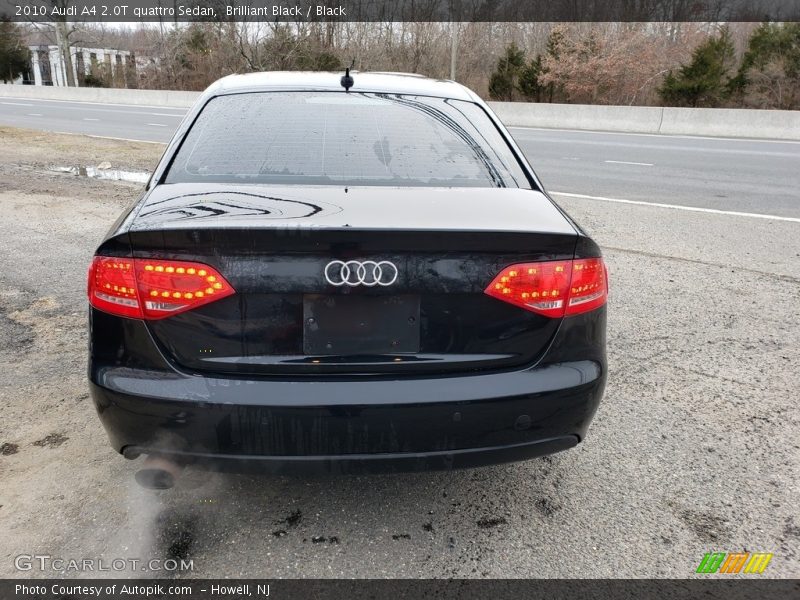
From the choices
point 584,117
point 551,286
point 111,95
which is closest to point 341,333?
point 551,286

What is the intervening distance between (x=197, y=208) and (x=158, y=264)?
10.2 inches

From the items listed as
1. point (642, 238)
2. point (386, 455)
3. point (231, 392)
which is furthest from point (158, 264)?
point (642, 238)

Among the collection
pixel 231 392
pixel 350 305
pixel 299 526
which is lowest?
pixel 299 526

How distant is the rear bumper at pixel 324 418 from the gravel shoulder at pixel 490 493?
24 centimetres

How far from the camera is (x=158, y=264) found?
1977mm

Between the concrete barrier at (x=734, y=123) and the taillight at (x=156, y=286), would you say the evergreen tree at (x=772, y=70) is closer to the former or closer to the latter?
the concrete barrier at (x=734, y=123)

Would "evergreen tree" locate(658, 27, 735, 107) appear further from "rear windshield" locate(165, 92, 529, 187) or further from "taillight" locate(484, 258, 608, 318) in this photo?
"taillight" locate(484, 258, 608, 318)

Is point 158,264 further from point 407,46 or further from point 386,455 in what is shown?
point 407,46

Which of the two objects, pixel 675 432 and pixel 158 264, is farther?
pixel 675 432

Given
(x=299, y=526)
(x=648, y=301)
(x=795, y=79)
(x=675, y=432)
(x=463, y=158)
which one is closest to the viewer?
(x=299, y=526)

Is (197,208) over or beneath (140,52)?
beneath

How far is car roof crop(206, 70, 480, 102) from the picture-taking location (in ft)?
10.4

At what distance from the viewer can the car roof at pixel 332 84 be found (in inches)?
125

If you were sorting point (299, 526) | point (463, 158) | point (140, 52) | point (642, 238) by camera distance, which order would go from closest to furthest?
1. point (299, 526)
2. point (463, 158)
3. point (642, 238)
4. point (140, 52)
